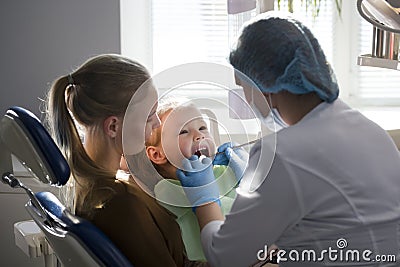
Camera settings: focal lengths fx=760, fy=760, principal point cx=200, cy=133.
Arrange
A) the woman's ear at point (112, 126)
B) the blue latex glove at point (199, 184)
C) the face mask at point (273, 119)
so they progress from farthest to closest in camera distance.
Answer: the woman's ear at point (112, 126)
the blue latex glove at point (199, 184)
the face mask at point (273, 119)

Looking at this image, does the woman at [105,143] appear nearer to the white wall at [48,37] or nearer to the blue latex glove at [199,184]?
the blue latex glove at [199,184]

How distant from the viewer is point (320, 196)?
1389 mm

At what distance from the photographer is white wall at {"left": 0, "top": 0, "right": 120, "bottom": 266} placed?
8.99 ft

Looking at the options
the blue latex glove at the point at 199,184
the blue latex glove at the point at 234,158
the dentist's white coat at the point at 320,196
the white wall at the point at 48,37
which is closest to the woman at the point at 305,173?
the dentist's white coat at the point at 320,196

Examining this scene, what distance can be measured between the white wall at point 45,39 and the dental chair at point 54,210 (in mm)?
1191

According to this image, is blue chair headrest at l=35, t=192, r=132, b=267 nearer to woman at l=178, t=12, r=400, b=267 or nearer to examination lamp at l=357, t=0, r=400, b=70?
woman at l=178, t=12, r=400, b=267

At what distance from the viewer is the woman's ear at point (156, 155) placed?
182cm

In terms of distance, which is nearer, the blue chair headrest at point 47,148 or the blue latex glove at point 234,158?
the blue chair headrest at point 47,148

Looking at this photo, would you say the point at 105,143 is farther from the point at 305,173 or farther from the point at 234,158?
the point at 305,173

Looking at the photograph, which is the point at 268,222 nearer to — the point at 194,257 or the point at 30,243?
the point at 194,257

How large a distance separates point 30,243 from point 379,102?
187 centimetres

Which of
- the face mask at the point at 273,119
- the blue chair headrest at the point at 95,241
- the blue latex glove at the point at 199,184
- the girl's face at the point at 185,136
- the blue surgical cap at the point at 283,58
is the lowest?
the blue chair headrest at the point at 95,241

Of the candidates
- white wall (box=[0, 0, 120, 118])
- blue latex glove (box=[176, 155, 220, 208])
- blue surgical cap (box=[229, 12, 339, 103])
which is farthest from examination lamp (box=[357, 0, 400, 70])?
white wall (box=[0, 0, 120, 118])

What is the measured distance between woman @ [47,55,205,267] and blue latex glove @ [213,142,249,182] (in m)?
0.17
